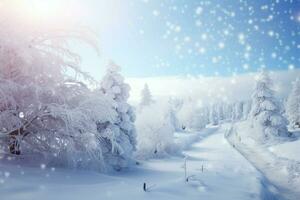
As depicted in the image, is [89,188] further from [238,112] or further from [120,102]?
[238,112]

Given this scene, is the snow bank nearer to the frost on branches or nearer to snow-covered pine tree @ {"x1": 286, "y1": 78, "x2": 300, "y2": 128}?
the frost on branches

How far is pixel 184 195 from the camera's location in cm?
1156

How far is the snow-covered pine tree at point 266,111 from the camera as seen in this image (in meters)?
42.7

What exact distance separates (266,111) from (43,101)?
3927cm

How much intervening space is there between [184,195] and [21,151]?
716 cm

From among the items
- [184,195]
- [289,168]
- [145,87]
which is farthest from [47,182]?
[145,87]

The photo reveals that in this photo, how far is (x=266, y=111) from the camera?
44406mm

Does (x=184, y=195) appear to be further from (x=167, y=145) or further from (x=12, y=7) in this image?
(x=167, y=145)

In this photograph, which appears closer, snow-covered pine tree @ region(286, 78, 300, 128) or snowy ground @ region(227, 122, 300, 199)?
snowy ground @ region(227, 122, 300, 199)

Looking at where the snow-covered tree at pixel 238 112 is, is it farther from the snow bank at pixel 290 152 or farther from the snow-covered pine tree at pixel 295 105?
the snow bank at pixel 290 152

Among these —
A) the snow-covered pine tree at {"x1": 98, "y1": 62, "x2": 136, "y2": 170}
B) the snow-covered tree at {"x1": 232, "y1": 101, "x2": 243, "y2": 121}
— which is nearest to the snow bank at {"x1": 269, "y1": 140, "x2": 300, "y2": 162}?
the snow-covered pine tree at {"x1": 98, "y1": 62, "x2": 136, "y2": 170}

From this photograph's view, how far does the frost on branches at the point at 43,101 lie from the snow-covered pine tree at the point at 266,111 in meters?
35.3

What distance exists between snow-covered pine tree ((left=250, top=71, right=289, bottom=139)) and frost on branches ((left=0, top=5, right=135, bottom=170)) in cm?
3534

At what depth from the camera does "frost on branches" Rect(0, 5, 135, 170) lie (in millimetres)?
10393
